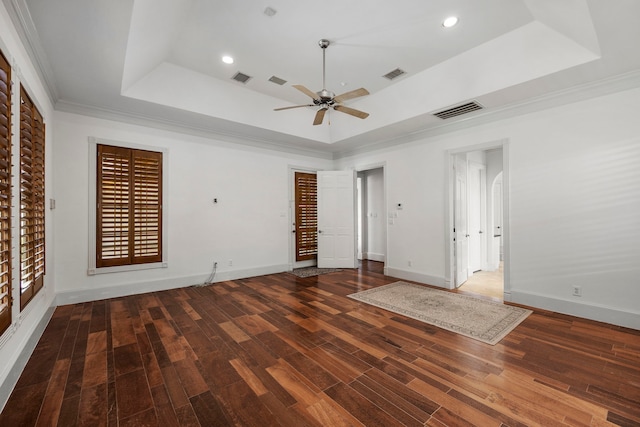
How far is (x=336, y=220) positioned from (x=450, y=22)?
4.31 m

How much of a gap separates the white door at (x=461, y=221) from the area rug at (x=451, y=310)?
2.76ft

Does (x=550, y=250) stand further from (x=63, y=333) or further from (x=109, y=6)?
(x=63, y=333)

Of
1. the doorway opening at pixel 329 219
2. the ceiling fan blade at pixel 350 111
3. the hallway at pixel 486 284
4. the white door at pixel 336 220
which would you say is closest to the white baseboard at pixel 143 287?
the doorway opening at pixel 329 219

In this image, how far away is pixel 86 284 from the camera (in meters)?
4.19

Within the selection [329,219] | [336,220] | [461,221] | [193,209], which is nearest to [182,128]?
[193,209]

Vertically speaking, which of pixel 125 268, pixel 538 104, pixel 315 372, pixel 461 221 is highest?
pixel 538 104

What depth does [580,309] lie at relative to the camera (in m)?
3.54

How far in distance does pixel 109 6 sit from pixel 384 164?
16.1 feet

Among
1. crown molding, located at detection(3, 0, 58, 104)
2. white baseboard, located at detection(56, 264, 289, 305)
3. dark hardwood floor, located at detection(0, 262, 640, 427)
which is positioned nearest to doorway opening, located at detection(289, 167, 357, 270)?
white baseboard, located at detection(56, 264, 289, 305)

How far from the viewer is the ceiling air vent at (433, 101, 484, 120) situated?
4.14 m

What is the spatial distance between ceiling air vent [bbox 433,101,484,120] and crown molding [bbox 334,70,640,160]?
191 millimetres

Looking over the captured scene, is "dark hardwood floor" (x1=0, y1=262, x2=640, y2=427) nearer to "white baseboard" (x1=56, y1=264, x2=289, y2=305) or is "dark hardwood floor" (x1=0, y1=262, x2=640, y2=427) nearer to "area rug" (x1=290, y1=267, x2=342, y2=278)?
"white baseboard" (x1=56, y1=264, x2=289, y2=305)

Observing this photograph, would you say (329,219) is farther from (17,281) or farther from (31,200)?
(17,281)

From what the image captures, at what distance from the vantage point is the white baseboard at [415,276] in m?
5.05
